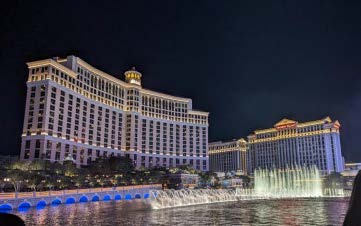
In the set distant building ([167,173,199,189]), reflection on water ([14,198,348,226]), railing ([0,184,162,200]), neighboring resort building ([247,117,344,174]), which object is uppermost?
neighboring resort building ([247,117,344,174])

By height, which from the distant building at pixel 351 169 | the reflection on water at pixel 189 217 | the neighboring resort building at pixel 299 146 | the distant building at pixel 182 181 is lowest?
the reflection on water at pixel 189 217

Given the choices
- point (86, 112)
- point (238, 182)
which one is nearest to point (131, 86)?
point (86, 112)

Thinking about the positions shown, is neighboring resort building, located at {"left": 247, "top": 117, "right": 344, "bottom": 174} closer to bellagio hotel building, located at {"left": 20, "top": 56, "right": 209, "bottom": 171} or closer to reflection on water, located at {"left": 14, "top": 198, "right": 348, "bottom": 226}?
bellagio hotel building, located at {"left": 20, "top": 56, "right": 209, "bottom": 171}

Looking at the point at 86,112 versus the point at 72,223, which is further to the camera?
the point at 86,112

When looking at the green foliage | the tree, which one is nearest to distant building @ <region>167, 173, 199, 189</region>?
the green foliage

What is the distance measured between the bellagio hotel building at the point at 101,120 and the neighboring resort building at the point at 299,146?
41199mm

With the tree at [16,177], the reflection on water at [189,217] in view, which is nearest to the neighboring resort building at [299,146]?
the reflection on water at [189,217]

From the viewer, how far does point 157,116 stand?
6186 inches

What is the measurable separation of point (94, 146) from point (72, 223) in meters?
94.1

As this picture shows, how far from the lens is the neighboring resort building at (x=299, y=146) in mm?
162000

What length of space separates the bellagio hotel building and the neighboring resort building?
1622 inches

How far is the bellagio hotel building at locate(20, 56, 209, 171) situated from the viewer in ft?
338

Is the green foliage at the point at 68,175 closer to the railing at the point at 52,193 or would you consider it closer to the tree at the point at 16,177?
the tree at the point at 16,177

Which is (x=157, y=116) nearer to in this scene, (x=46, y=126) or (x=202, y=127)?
(x=202, y=127)
